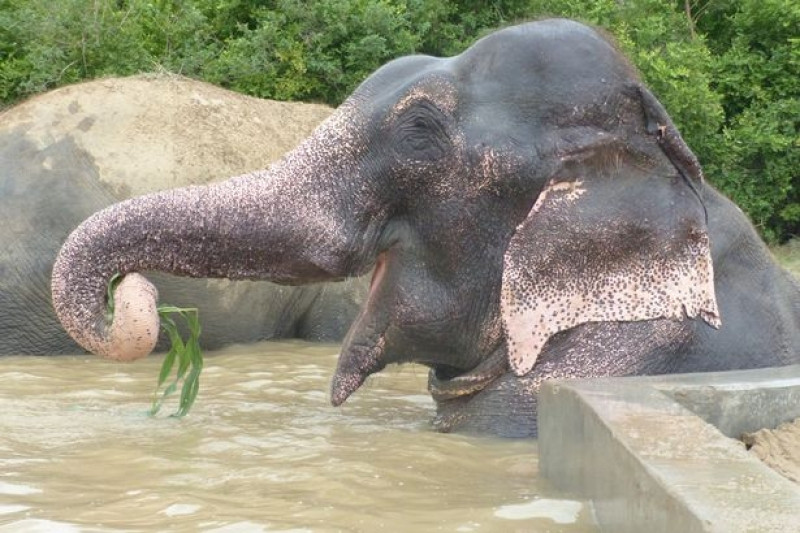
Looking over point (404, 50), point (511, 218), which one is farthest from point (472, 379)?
point (404, 50)

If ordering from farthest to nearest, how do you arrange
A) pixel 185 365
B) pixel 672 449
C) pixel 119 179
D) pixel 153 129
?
pixel 153 129 → pixel 119 179 → pixel 185 365 → pixel 672 449

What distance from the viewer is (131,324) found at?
340cm

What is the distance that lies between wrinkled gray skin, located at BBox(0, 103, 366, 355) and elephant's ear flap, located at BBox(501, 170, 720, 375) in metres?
2.60

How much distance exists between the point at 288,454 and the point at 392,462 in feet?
0.89

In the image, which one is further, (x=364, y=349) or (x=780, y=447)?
(x=364, y=349)

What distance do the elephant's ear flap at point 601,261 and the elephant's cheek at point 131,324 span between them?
2.93 ft

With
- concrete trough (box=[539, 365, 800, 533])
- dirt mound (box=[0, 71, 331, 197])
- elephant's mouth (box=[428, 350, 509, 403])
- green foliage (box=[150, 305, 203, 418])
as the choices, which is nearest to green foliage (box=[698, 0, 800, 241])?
dirt mound (box=[0, 71, 331, 197])

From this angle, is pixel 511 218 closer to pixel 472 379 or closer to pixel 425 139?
pixel 425 139

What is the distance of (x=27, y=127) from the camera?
6.15 metres

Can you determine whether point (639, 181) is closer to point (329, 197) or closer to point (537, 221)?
point (537, 221)

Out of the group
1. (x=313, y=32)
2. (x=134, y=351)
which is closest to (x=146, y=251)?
(x=134, y=351)

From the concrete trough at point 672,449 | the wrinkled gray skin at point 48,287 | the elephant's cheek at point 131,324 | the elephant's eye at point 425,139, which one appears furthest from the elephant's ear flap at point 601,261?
the wrinkled gray skin at point 48,287

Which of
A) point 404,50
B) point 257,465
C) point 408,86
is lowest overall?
point 257,465

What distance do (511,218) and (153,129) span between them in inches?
119
